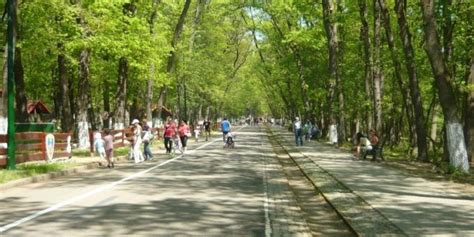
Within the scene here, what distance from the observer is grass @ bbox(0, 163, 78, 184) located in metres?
15.8

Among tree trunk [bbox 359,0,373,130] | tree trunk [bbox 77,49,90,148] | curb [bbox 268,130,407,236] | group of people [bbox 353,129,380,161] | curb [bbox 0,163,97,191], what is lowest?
curb [bbox 268,130,407,236]

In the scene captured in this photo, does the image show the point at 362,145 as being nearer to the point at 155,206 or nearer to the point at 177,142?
the point at 177,142

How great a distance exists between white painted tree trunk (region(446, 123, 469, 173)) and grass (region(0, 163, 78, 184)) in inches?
474

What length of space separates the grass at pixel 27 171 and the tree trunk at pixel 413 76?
1371 centimetres

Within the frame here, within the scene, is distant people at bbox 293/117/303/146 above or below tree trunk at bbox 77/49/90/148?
below

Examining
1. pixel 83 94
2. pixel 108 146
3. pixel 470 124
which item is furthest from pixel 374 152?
pixel 83 94

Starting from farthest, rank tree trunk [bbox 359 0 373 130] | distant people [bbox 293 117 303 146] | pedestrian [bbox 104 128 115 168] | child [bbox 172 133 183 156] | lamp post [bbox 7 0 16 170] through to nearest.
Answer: distant people [bbox 293 117 303 146] → tree trunk [bbox 359 0 373 130] → child [bbox 172 133 183 156] → pedestrian [bbox 104 128 115 168] → lamp post [bbox 7 0 16 170]

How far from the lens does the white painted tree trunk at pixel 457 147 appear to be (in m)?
18.0

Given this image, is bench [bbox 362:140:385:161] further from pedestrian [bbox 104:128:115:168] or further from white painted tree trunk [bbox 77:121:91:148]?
white painted tree trunk [bbox 77:121:91:148]

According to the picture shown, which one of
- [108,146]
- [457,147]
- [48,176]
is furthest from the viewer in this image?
[108,146]

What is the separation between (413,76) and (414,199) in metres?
13.5

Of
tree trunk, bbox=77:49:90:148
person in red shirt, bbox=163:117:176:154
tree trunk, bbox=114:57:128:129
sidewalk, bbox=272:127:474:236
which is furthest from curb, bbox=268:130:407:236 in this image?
tree trunk, bbox=114:57:128:129

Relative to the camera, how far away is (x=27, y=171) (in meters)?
17.2

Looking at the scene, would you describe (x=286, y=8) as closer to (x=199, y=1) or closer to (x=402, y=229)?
(x=199, y=1)
